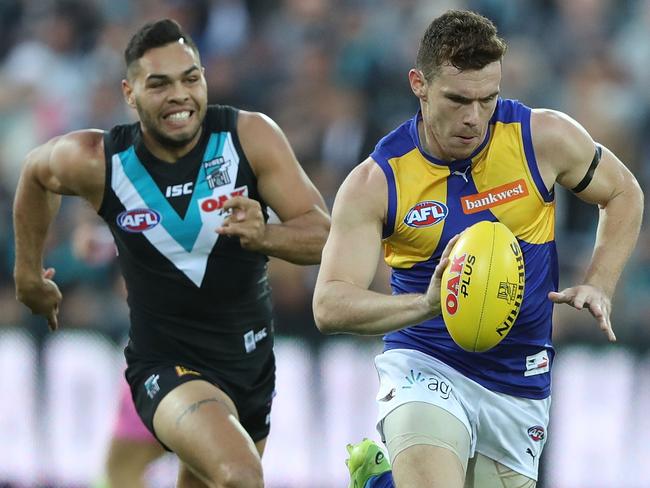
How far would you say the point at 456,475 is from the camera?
205 inches

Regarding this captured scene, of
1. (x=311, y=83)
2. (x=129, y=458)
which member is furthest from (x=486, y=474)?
(x=311, y=83)

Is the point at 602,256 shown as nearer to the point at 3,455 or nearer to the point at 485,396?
the point at 485,396

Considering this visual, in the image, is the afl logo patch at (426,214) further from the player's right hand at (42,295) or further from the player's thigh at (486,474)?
the player's right hand at (42,295)

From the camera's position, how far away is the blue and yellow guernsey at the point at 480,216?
215 inches

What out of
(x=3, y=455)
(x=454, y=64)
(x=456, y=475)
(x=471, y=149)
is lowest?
(x=3, y=455)

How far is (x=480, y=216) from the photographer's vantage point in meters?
5.46

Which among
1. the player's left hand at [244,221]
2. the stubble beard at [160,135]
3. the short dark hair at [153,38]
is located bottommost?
the player's left hand at [244,221]

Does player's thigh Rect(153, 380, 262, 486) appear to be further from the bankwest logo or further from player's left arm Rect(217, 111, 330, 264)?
the bankwest logo

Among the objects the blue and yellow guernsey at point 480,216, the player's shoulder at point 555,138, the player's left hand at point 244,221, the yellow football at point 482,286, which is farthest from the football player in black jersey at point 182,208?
the yellow football at point 482,286

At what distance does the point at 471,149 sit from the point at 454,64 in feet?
1.22

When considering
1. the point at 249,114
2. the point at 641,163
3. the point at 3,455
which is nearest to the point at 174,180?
the point at 249,114

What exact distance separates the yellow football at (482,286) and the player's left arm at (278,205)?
1.19 metres

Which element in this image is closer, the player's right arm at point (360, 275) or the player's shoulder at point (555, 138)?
the player's right arm at point (360, 275)

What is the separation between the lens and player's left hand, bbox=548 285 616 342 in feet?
16.5
